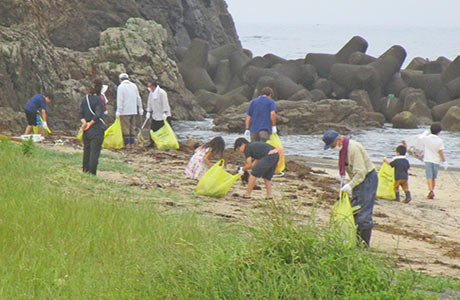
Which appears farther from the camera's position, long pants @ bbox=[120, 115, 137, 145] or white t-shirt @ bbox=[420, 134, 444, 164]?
long pants @ bbox=[120, 115, 137, 145]

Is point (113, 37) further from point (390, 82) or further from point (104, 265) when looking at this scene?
point (104, 265)

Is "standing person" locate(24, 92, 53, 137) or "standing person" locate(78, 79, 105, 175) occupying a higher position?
"standing person" locate(78, 79, 105, 175)

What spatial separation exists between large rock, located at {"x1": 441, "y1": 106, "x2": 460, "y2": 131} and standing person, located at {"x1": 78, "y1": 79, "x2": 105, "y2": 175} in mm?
27333

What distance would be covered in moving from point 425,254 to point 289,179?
639 cm

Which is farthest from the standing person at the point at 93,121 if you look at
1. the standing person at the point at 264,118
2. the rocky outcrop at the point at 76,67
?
the rocky outcrop at the point at 76,67

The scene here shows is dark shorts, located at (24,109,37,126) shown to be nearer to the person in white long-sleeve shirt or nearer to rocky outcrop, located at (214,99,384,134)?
the person in white long-sleeve shirt

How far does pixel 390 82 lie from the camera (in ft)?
144

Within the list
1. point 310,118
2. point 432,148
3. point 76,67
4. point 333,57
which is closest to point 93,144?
point 432,148

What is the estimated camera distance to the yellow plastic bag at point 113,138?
15270 mm

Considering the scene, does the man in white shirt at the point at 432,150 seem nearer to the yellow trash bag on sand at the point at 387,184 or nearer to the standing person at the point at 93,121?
the yellow trash bag on sand at the point at 387,184

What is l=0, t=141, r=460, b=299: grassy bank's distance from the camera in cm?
467

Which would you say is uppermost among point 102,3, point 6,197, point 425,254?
point 102,3

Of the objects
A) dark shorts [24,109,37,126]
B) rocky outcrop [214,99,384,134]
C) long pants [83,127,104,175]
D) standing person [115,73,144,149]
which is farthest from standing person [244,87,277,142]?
rocky outcrop [214,99,384,134]

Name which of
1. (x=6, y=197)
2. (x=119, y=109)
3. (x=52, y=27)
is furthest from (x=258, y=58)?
(x=6, y=197)
